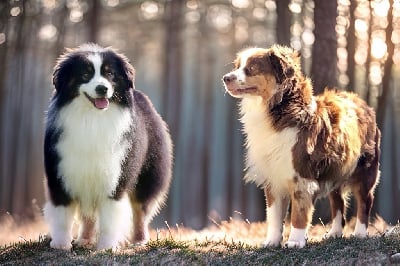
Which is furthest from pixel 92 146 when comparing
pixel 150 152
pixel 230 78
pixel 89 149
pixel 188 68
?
pixel 188 68

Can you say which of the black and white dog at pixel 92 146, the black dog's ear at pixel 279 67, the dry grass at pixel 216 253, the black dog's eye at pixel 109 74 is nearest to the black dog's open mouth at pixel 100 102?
the black and white dog at pixel 92 146

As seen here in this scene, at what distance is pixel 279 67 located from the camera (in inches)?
256

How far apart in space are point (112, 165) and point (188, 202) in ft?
43.2

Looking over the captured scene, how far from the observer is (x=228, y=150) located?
1900 cm

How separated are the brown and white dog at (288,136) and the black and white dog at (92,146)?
114 cm

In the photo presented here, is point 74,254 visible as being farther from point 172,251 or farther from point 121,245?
point 172,251

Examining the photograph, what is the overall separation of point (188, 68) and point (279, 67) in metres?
12.0

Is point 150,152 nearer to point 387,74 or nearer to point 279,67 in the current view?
point 279,67

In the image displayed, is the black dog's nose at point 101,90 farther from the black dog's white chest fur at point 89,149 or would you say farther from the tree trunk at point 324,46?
the tree trunk at point 324,46

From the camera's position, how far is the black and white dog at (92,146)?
6477mm

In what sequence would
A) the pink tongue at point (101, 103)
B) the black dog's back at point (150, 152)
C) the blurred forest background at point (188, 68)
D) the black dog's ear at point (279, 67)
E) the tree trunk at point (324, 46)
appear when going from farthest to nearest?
the blurred forest background at point (188, 68) < the tree trunk at point (324, 46) < the black dog's back at point (150, 152) < the black dog's ear at point (279, 67) < the pink tongue at point (101, 103)

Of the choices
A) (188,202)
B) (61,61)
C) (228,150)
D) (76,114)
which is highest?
(61,61)

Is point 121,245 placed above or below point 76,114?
below

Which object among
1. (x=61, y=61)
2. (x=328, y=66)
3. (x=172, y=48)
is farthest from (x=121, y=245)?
(x=172, y=48)
